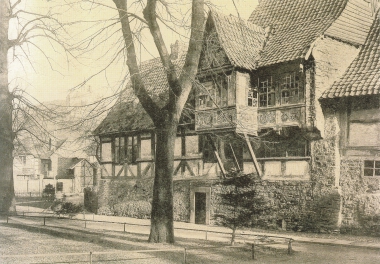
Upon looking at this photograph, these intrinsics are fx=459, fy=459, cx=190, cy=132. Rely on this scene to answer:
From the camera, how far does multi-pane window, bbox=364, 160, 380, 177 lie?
14.1m

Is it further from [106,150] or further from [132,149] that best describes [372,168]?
[106,150]

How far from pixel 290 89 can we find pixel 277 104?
0.70 meters

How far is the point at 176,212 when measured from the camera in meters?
20.3

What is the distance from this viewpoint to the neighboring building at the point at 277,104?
15.5m

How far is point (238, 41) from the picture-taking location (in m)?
17.5

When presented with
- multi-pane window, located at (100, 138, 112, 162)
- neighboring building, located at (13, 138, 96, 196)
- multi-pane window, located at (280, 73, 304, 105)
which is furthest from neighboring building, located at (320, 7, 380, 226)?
neighboring building, located at (13, 138, 96, 196)

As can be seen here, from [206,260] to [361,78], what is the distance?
8.58 m

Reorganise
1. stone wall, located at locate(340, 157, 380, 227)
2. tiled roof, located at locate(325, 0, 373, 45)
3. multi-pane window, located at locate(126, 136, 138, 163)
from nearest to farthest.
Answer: stone wall, located at locate(340, 157, 380, 227) < tiled roof, located at locate(325, 0, 373, 45) < multi-pane window, located at locate(126, 136, 138, 163)

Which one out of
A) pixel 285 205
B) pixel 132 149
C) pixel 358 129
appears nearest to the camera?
pixel 358 129

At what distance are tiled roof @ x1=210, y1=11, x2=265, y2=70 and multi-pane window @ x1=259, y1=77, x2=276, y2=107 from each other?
2.30 ft

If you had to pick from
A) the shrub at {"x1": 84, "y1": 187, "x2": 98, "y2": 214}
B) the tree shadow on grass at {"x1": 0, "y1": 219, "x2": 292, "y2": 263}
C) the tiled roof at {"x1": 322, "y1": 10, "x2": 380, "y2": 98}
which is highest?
the tiled roof at {"x1": 322, "y1": 10, "x2": 380, "y2": 98}

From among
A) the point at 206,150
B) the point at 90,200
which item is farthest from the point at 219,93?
the point at 90,200

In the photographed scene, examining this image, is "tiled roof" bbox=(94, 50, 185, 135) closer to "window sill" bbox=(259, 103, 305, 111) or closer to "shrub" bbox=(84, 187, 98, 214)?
"shrub" bbox=(84, 187, 98, 214)

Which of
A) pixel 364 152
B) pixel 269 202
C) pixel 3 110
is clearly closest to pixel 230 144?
pixel 269 202
